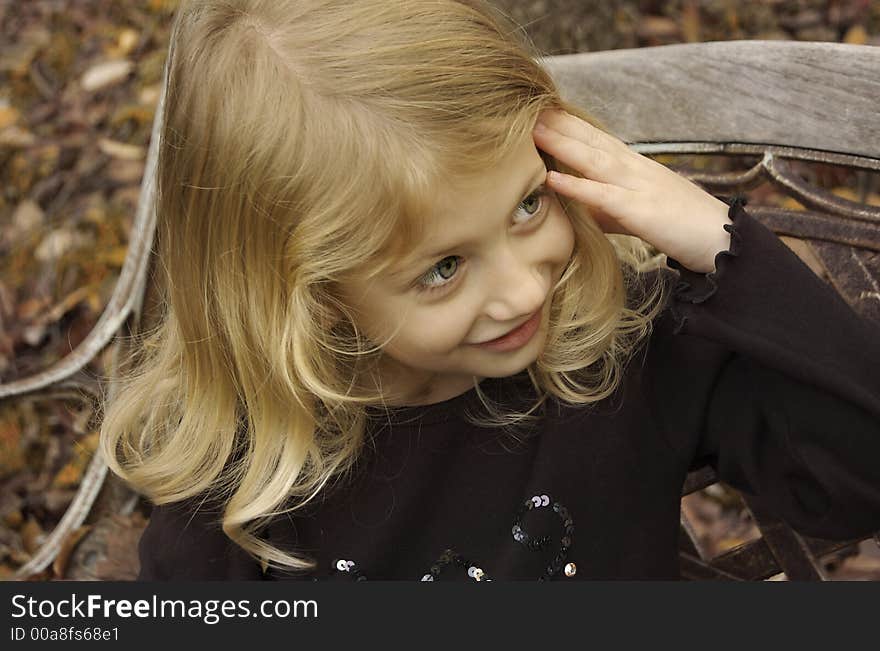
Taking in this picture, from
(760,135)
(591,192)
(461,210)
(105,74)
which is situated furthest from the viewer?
(105,74)

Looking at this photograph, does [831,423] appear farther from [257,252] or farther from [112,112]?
[112,112]

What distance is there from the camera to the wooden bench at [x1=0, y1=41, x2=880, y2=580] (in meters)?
1.44

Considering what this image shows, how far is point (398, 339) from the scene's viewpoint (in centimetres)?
127

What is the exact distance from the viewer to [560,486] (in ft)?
4.67

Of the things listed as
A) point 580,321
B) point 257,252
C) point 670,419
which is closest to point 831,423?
point 670,419

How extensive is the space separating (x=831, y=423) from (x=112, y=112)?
2.45m

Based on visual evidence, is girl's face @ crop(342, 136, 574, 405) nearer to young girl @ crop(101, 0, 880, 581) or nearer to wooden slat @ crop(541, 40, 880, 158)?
young girl @ crop(101, 0, 880, 581)

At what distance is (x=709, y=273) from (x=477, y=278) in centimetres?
28

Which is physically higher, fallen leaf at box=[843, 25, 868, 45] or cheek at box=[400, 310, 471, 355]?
cheek at box=[400, 310, 471, 355]

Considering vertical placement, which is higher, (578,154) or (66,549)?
(578,154)

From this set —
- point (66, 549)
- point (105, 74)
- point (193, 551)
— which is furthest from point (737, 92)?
point (105, 74)

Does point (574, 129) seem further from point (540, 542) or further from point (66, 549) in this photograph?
point (66, 549)

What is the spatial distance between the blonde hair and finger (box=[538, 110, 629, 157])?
0.01m

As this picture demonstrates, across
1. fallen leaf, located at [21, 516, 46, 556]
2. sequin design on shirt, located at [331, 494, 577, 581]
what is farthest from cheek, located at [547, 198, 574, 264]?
fallen leaf, located at [21, 516, 46, 556]
